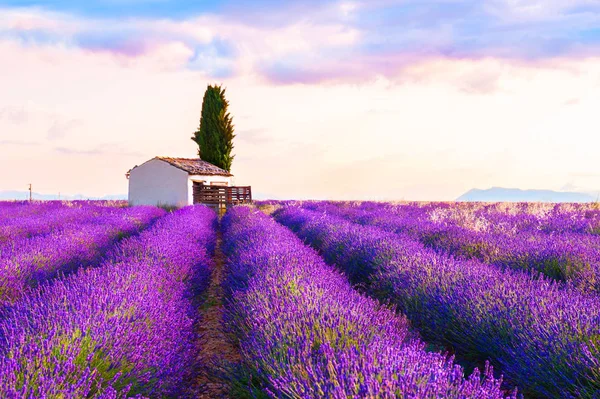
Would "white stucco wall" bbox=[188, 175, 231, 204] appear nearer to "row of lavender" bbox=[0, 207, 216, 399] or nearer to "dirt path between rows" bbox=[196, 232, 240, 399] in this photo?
"dirt path between rows" bbox=[196, 232, 240, 399]

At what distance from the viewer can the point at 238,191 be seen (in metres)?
Result: 23.2

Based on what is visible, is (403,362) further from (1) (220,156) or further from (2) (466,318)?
(1) (220,156)

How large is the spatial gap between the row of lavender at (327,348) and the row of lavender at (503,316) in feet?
1.78

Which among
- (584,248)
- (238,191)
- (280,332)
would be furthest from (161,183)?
(280,332)

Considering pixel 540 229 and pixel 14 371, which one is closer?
pixel 14 371

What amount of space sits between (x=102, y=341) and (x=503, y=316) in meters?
2.54

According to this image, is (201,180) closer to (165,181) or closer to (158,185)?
(165,181)

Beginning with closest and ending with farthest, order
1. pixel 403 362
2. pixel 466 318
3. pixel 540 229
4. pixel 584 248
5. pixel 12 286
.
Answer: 1. pixel 403 362
2. pixel 466 318
3. pixel 12 286
4. pixel 584 248
5. pixel 540 229

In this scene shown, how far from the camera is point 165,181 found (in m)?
22.3

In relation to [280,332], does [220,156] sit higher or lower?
higher

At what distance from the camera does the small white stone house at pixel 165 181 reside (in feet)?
71.4

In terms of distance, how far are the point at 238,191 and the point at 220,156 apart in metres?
8.41

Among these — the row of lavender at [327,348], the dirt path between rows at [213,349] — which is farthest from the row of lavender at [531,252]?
the dirt path between rows at [213,349]

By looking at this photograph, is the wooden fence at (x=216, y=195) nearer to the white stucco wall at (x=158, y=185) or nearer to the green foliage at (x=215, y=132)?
the white stucco wall at (x=158, y=185)
